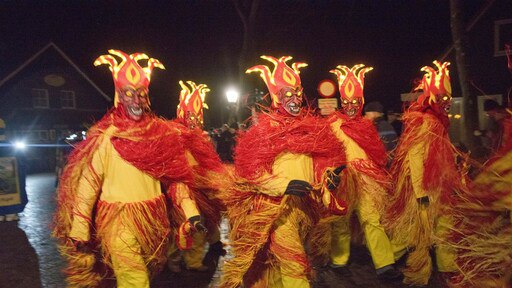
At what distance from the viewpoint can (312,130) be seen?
3.72 metres

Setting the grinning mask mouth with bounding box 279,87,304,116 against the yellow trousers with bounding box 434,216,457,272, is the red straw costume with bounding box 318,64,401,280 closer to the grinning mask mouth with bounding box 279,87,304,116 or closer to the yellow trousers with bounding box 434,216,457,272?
the yellow trousers with bounding box 434,216,457,272

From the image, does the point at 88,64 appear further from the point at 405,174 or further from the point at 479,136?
the point at 405,174

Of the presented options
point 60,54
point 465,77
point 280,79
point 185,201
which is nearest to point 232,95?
point 465,77

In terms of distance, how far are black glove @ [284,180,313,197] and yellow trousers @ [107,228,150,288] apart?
1.29 metres

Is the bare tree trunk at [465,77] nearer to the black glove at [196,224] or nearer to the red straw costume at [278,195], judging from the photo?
the red straw costume at [278,195]

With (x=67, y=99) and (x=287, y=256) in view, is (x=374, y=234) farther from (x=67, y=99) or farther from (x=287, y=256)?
(x=67, y=99)

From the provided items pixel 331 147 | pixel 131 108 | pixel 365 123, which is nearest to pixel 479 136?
pixel 365 123

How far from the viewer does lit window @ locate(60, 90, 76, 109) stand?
2713 centimetres

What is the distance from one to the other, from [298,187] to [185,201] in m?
1.01

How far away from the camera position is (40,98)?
2608cm

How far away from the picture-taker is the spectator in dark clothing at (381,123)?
18.9ft

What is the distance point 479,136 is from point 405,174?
240 inches

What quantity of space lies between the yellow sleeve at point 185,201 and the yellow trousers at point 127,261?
482mm

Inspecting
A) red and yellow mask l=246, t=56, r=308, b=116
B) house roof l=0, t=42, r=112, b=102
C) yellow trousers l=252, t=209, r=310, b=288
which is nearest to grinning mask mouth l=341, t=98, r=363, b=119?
red and yellow mask l=246, t=56, r=308, b=116
